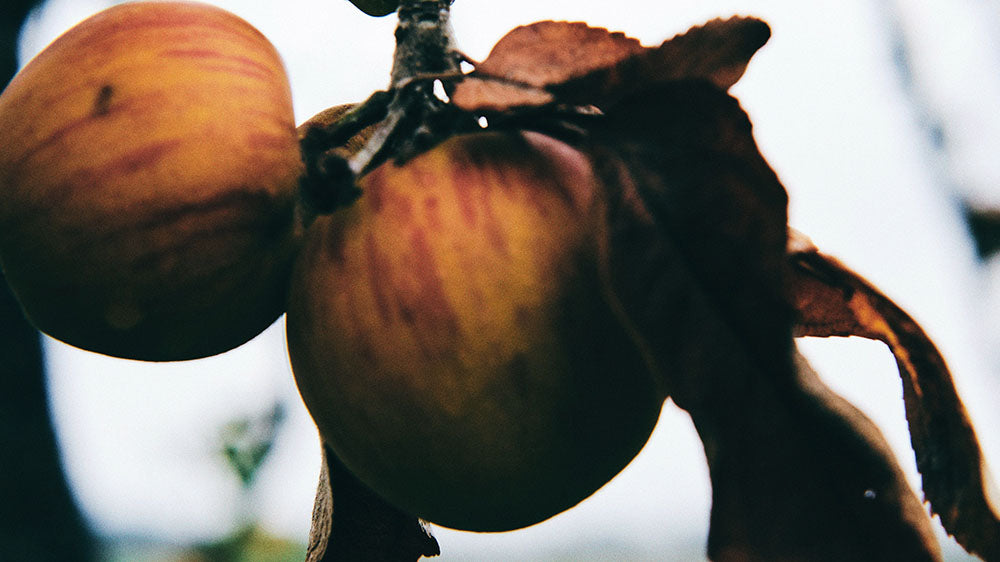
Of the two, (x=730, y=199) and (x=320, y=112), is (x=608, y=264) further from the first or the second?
(x=320, y=112)

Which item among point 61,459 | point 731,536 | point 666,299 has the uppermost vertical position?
point 666,299

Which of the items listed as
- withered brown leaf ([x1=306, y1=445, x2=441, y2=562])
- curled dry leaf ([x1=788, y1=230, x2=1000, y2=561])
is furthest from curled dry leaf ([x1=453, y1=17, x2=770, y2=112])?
withered brown leaf ([x1=306, y1=445, x2=441, y2=562])

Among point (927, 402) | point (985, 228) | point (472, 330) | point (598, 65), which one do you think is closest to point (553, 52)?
point (598, 65)

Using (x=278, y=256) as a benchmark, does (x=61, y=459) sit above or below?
below

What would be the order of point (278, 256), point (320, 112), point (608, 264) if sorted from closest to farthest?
point (608, 264), point (278, 256), point (320, 112)

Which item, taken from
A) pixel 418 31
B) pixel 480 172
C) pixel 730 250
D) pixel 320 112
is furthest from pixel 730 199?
pixel 320 112

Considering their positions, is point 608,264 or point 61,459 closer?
point 608,264
